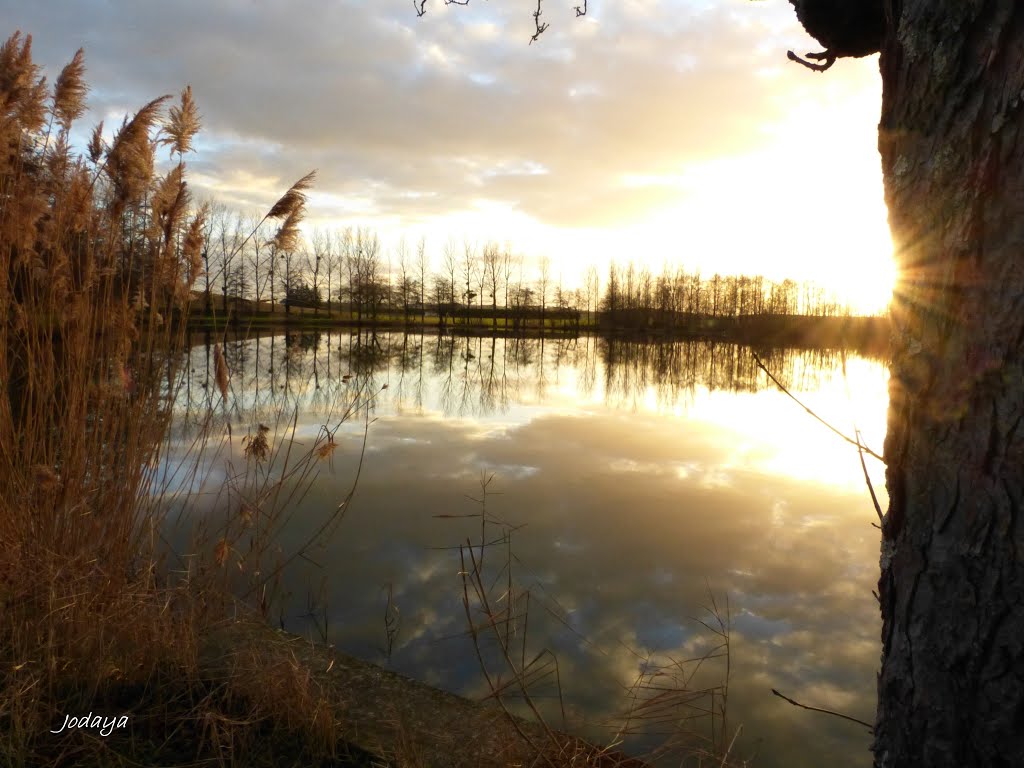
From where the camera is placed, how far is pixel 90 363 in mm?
3217

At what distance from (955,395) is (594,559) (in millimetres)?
3984

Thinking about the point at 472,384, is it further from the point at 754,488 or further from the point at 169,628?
the point at 169,628

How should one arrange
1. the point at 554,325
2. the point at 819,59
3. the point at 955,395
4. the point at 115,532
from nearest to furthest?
the point at 955,395
the point at 819,59
the point at 115,532
the point at 554,325

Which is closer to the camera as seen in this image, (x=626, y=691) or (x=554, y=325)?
(x=626, y=691)

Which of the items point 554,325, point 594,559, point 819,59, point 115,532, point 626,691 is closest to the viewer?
point 819,59

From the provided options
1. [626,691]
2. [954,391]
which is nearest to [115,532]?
[626,691]

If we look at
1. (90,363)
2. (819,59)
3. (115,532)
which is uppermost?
(819,59)

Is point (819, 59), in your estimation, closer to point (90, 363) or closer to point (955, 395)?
point (955, 395)

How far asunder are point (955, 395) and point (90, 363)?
347 centimetres

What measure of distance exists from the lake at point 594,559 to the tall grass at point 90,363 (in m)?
0.46

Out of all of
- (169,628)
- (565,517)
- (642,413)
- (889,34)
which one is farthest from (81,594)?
(642,413)

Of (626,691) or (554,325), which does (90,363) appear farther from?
(554,325)

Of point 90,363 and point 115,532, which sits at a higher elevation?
point 90,363

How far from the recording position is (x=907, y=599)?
4.31 feet
